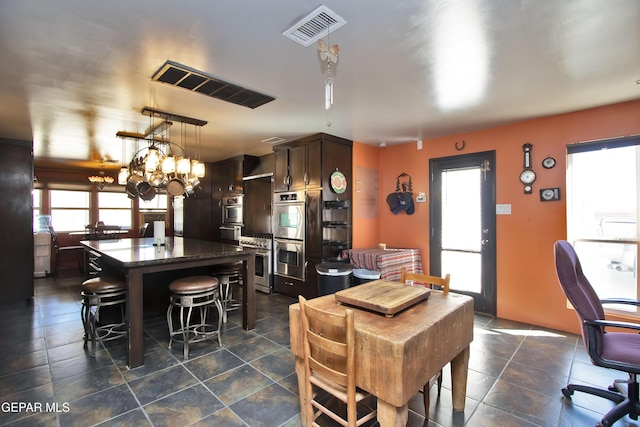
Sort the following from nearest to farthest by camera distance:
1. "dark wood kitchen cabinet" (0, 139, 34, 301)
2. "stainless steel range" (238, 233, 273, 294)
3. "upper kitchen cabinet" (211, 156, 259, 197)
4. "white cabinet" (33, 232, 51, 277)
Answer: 1. "dark wood kitchen cabinet" (0, 139, 34, 301)
2. "stainless steel range" (238, 233, 273, 294)
3. "upper kitchen cabinet" (211, 156, 259, 197)
4. "white cabinet" (33, 232, 51, 277)

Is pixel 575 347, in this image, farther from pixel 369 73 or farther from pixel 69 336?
pixel 69 336

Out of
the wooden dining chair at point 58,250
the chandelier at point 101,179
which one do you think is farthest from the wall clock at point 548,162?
the chandelier at point 101,179

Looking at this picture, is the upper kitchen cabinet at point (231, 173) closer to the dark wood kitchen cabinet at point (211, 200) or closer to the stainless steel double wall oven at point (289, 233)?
the dark wood kitchen cabinet at point (211, 200)

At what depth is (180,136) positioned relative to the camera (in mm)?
4414

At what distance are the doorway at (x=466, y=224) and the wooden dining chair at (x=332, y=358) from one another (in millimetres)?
3139

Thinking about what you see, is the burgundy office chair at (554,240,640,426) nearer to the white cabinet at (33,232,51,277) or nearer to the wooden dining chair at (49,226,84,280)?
the wooden dining chair at (49,226,84,280)

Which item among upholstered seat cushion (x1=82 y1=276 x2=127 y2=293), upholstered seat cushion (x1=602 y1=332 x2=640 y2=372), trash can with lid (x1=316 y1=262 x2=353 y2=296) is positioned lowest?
upholstered seat cushion (x1=602 y1=332 x2=640 y2=372)

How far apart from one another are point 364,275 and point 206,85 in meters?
2.65

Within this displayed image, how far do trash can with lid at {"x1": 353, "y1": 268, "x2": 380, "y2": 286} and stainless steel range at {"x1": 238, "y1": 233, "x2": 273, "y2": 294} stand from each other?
177 centimetres

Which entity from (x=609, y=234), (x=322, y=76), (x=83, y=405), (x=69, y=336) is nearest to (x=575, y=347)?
(x=609, y=234)

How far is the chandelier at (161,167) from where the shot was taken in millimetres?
3447

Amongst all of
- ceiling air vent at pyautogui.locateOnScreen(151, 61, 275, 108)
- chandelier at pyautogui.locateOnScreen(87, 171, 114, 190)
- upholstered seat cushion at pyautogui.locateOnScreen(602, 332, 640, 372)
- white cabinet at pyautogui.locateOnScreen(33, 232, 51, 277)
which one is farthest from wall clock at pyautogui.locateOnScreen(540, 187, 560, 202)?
white cabinet at pyautogui.locateOnScreen(33, 232, 51, 277)

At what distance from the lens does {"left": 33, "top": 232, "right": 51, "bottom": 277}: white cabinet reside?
6.44 metres

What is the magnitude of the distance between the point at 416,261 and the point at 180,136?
3.98 meters
